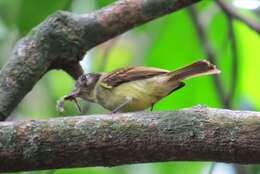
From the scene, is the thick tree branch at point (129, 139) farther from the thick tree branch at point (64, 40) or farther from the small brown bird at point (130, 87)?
the small brown bird at point (130, 87)

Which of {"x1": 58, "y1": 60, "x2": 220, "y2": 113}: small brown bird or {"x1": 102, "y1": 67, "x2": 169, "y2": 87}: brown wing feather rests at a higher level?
{"x1": 102, "y1": 67, "x2": 169, "y2": 87}: brown wing feather

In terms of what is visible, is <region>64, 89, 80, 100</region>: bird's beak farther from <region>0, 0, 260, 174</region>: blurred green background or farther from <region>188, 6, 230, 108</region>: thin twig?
<region>188, 6, 230, 108</region>: thin twig

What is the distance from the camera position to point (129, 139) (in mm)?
2002

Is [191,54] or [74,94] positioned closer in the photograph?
[74,94]

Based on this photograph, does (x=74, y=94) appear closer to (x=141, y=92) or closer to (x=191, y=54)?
(x=141, y=92)

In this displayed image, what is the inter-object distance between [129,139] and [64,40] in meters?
0.81

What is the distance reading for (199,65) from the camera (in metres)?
2.64

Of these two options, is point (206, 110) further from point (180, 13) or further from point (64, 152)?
point (180, 13)

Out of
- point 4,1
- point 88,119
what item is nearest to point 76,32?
point 88,119

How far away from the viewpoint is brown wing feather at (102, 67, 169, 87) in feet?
9.57

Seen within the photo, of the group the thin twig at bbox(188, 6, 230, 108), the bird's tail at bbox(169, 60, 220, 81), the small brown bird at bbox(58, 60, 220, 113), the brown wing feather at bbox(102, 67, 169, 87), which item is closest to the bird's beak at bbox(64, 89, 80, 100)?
the small brown bird at bbox(58, 60, 220, 113)

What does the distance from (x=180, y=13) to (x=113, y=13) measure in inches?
48.3

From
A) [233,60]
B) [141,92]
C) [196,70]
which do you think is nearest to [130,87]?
[141,92]

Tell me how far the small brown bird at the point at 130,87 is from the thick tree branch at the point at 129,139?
0.71 meters
